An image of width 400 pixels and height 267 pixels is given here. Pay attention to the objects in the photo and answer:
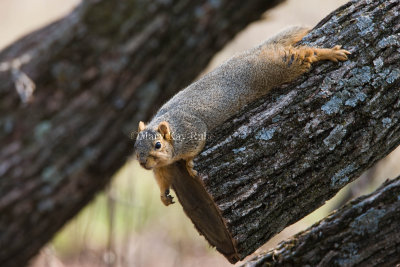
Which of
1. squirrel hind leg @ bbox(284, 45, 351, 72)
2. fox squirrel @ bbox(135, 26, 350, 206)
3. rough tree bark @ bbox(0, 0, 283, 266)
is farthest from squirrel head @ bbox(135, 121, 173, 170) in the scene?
rough tree bark @ bbox(0, 0, 283, 266)

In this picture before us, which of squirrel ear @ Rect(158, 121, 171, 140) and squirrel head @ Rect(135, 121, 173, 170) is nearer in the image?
squirrel head @ Rect(135, 121, 173, 170)

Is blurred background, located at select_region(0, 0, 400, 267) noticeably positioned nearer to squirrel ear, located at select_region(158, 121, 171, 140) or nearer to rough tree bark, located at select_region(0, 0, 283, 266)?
rough tree bark, located at select_region(0, 0, 283, 266)

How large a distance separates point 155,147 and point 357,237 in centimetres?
118

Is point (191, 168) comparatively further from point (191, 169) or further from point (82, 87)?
point (82, 87)

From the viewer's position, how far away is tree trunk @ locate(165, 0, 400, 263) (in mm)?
2451

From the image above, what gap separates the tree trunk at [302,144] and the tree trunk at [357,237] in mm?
165

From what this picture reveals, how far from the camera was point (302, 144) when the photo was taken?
2.47 metres

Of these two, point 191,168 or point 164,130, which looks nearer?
point 191,168

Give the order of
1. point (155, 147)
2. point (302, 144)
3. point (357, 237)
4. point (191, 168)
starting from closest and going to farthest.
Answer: point (357, 237), point (302, 144), point (191, 168), point (155, 147)

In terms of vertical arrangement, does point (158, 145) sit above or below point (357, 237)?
above

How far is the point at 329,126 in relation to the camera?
2.48 meters

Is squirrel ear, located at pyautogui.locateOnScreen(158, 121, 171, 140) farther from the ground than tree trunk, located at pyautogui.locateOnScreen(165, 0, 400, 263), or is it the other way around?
squirrel ear, located at pyautogui.locateOnScreen(158, 121, 171, 140)

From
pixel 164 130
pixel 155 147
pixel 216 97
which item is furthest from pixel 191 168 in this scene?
pixel 216 97

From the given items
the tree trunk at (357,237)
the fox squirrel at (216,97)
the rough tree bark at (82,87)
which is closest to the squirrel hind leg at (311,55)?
the fox squirrel at (216,97)
